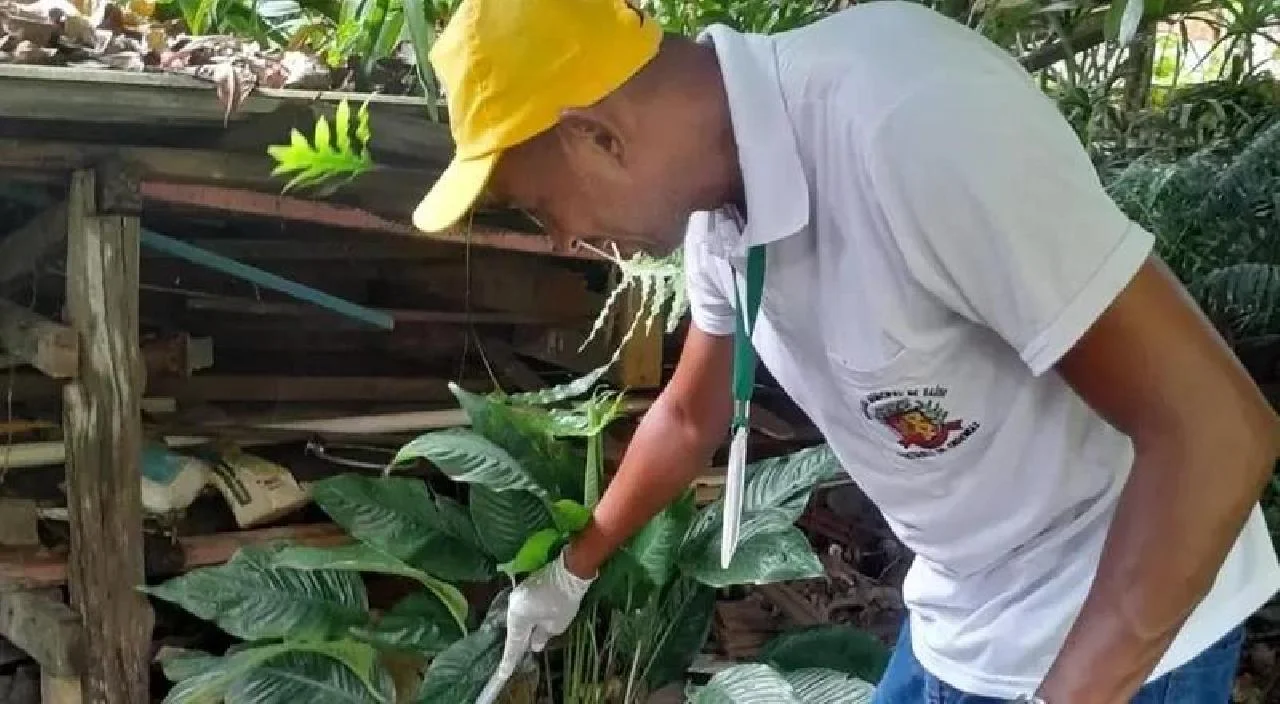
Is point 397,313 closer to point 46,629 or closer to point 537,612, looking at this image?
point 46,629

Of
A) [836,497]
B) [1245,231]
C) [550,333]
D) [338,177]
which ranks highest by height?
[338,177]

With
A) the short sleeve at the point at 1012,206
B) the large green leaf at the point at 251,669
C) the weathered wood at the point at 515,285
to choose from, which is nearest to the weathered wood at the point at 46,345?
the large green leaf at the point at 251,669

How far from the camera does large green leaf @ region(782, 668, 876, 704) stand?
6.01 feet

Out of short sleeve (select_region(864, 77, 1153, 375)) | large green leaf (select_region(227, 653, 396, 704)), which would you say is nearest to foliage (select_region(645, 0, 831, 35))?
large green leaf (select_region(227, 653, 396, 704))

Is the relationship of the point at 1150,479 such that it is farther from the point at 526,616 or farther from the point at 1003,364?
the point at 526,616

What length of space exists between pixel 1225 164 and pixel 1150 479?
4.36 feet

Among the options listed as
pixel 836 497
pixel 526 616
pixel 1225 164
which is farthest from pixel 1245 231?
pixel 526 616

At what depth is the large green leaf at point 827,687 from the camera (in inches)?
72.2

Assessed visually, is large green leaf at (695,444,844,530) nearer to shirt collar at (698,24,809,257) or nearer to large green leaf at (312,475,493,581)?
large green leaf at (312,475,493,581)

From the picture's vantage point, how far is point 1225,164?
2.02m

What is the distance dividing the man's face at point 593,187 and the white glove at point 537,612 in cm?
70

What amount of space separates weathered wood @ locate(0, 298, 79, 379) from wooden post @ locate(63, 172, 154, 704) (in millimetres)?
15

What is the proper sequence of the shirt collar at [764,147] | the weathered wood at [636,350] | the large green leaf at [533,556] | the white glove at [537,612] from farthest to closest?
the weathered wood at [636,350] < the large green leaf at [533,556] < the white glove at [537,612] < the shirt collar at [764,147]

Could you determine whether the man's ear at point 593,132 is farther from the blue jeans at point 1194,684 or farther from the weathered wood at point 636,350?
the weathered wood at point 636,350
